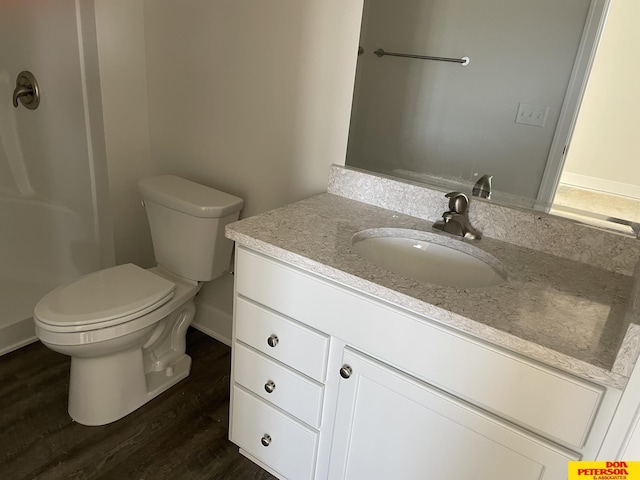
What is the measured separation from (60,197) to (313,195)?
1339 mm

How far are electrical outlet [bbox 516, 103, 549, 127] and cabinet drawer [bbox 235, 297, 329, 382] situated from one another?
0.78m

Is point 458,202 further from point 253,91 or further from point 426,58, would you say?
point 253,91

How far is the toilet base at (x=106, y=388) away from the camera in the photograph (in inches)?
67.3

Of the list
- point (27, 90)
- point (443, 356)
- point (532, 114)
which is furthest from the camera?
point (27, 90)

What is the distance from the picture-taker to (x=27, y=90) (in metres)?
2.19

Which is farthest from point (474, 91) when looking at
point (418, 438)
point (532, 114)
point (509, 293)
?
point (418, 438)

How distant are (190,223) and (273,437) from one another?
79 centimetres

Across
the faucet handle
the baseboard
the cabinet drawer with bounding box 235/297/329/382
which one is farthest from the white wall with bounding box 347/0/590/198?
the baseboard

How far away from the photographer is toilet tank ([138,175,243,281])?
69.9 inches

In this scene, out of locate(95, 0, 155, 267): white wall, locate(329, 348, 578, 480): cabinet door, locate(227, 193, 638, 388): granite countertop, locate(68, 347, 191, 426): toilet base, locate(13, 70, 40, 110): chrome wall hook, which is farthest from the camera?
locate(13, 70, 40, 110): chrome wall hook

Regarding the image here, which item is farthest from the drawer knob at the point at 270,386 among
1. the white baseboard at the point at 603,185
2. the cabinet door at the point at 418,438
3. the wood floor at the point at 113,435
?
the white baseboard at the point at 603,185

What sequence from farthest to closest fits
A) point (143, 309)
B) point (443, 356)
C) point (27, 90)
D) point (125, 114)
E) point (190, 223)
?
point (27, 90) < point (125, 114) < point (190, 223) < point (143, 309) < point (443, 356)

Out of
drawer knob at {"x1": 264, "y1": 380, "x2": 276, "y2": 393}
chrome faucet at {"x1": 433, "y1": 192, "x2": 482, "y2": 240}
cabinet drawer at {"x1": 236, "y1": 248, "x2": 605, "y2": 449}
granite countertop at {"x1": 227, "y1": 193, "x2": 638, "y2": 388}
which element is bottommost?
drawer knob at {"x1": 264, "y1": 380, "x2": 276, "y2": 393}

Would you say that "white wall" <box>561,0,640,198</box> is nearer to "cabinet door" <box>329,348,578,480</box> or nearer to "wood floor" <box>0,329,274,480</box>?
"cabinet door" <box>329,348,578,480</box>
